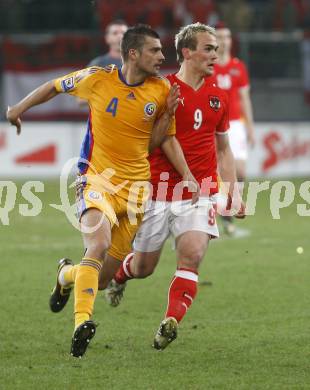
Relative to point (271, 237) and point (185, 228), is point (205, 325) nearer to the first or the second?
point (185, 228)

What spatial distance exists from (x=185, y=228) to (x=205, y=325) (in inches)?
38.2

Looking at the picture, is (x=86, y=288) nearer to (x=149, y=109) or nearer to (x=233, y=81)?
(x=149, y=109)

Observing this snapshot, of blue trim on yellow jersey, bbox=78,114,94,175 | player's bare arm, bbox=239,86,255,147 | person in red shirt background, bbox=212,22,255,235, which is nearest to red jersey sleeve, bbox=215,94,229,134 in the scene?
blue trim on yellow jersey, bbox=78,114,94,175

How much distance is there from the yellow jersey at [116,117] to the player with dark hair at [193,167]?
263mm

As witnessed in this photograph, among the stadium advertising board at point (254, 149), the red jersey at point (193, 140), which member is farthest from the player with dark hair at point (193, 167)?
the stadium advertising board at point (254, 149)

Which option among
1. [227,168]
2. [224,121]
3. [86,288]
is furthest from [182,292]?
[224,121]

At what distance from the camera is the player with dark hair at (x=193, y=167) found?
7.17 metres

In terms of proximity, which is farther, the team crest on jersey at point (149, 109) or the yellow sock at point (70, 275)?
the yellow sock at point (70, 275)

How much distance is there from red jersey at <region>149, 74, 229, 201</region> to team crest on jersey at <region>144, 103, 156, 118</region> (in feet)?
1.27

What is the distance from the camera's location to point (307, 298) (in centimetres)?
898

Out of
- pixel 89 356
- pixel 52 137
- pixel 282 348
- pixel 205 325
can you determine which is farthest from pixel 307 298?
pixel 52 137

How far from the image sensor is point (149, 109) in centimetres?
688

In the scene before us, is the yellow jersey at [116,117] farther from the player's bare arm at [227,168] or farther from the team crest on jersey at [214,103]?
the player's bare arm at [227,168]

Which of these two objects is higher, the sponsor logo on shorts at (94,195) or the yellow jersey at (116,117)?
the yellow jersey at (116,117)
